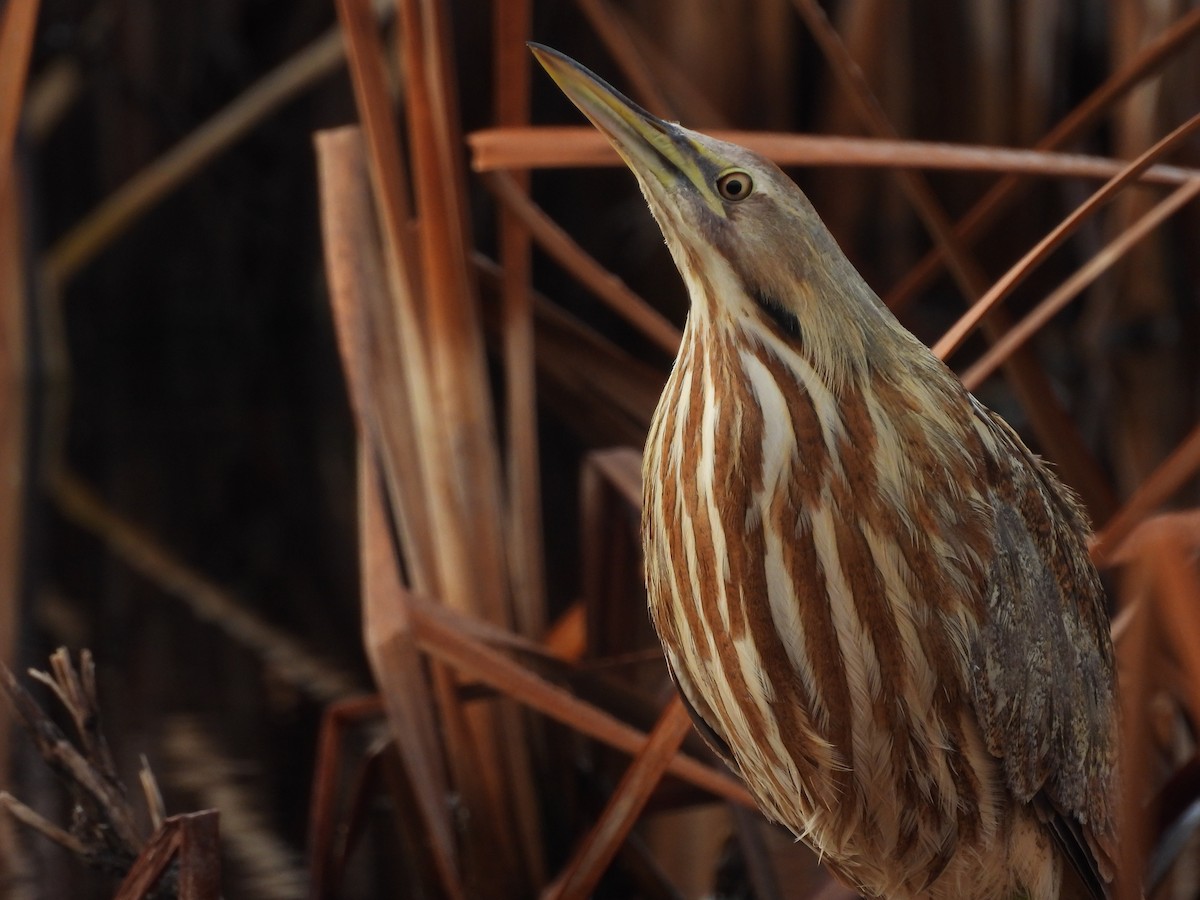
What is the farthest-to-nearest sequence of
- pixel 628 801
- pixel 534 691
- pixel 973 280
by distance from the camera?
pixel 973 280 → pixel 534 691 → pixel 628 801

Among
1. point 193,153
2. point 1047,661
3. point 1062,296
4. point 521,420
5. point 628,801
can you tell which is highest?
point 193,153

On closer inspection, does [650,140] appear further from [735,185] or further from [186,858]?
[186,858]

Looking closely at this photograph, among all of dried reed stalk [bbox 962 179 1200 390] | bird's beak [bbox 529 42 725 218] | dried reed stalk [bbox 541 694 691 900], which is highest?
bird's beak [bbox 529 42 725 218]

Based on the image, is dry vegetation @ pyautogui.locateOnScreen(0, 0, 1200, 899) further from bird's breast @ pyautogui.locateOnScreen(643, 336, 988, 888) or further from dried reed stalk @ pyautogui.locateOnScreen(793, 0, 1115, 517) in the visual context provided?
bird's breast @ pyautogui.locateOnScreen(643, 336, 988, 888)

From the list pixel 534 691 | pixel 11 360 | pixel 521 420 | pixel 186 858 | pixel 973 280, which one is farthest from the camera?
pixel 11 360

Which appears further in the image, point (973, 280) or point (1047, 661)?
point (973, 280)

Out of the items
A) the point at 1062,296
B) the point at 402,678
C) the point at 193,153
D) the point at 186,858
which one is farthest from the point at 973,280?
the point at 193,153

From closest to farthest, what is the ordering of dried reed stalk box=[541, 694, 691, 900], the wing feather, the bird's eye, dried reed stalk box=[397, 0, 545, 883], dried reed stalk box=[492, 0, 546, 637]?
the bird's eye < the wing feather < dried reed stalk box=[541, 694, 691, 900] < dried reed stalk box=[397, 0, 545, 883] < dried reed stalk box=[492, 0, 546, 637]

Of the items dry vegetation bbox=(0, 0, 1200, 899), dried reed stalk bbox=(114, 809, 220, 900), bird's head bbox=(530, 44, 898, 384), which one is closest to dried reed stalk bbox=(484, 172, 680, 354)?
dry vegetation bbox=(0, 0, 1200, 899)
